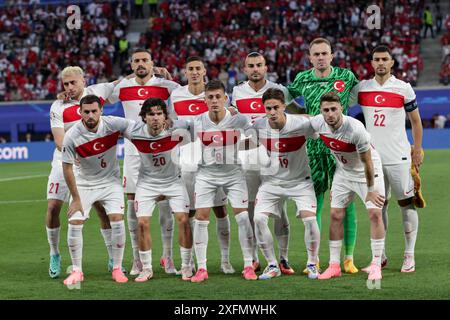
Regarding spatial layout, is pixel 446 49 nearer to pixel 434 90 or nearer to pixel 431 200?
pixel 434 90

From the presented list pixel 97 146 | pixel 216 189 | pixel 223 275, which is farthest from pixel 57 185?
pixel 223 275

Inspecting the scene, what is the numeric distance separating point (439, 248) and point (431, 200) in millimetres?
5248

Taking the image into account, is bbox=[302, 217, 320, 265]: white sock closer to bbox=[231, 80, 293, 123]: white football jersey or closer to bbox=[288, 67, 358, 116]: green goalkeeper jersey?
bbox=[288, 67, 358, 116]: green goalkeeper jersey

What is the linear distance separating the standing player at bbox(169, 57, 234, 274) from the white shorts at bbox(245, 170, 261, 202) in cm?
36

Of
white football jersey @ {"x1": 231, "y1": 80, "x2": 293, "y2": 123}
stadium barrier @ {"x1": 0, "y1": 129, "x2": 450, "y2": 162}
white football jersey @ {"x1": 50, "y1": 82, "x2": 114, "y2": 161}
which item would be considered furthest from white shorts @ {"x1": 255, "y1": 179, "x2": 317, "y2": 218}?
stadium barrier @ {"x1": 0, "y1": 129, "x2": 450, "y2": 162}

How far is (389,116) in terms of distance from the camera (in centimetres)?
1016

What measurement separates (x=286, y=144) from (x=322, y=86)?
81 centimetres

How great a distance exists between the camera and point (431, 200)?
55.5 feet

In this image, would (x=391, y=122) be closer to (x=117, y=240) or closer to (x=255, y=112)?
(x=255, y=112)

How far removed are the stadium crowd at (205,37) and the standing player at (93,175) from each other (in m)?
23.9

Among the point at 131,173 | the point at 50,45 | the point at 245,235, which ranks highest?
the point at 131,173

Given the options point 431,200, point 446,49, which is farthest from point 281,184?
point 446,49

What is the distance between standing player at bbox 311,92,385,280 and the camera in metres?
9.42

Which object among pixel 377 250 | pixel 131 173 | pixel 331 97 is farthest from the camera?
pixel 131 173
